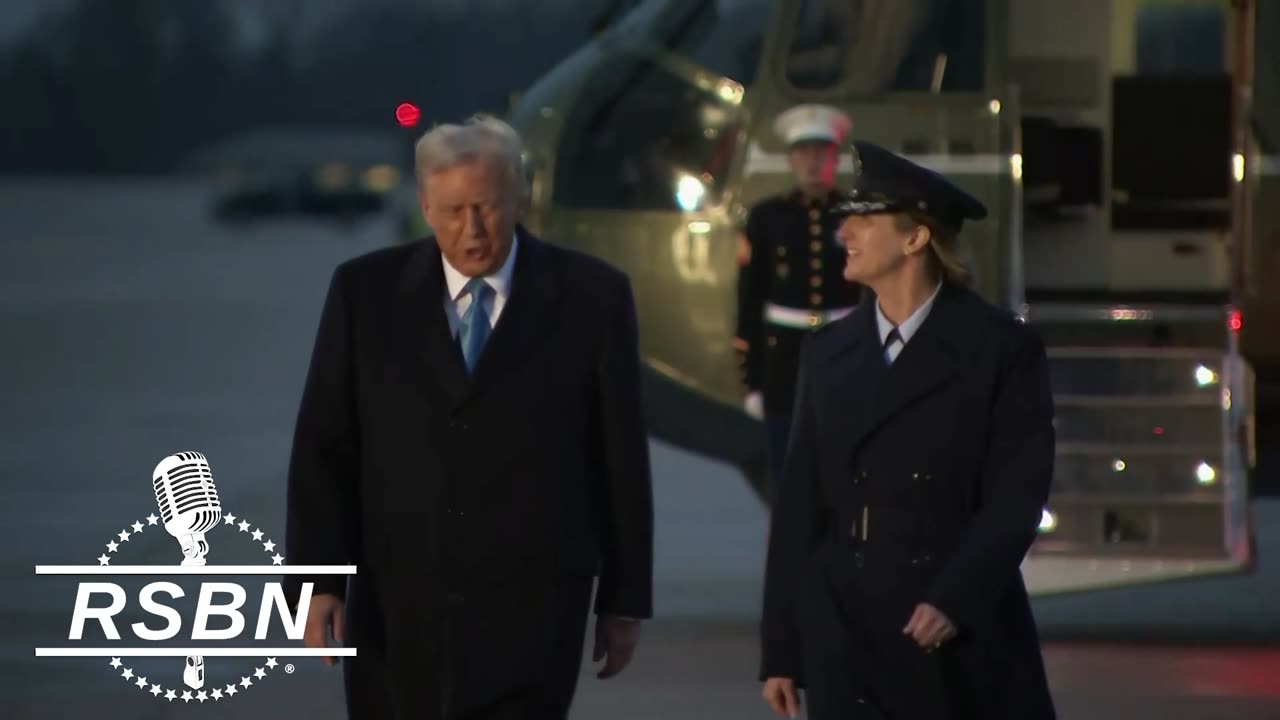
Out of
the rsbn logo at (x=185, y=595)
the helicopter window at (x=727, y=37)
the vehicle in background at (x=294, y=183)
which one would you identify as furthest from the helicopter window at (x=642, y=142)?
the vehicle in background at (x=294, y=183)

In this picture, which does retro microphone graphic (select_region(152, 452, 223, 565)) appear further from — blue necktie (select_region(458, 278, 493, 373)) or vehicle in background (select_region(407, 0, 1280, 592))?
blue necktie (select_region(458, 278, 493, 373))

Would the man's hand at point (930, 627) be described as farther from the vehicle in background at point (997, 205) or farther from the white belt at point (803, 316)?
the white belt at point (803, 316)

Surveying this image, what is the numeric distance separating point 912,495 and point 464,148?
1.10 m

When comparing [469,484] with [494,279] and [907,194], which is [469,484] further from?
[907,194]

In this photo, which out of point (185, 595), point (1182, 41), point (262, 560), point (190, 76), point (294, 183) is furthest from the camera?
point (190, 76)

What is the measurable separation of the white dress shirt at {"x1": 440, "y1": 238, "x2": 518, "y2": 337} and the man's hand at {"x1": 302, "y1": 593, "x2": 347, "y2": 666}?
23.2 inches

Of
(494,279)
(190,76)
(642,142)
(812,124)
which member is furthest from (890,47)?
(190,76)

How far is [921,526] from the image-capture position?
15.9 ft

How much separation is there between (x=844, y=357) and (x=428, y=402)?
0.84 m

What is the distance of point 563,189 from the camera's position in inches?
423

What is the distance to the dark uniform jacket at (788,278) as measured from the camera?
31.4 feet

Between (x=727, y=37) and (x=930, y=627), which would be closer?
(x=930, y=627)

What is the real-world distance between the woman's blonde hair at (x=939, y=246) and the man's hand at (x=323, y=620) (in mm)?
1348

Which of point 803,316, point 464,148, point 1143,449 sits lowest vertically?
point 464,148
